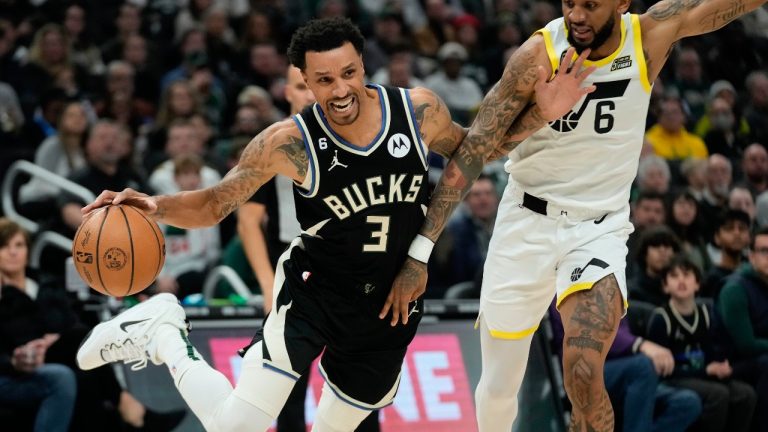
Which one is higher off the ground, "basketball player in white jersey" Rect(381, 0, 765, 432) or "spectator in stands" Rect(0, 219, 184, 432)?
"basketball player in white jersey" Rect(381, 0, 765, 432)

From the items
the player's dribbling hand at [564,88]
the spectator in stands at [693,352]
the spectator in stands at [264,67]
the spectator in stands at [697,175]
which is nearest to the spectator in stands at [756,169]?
the spectator in stands at [697,175]

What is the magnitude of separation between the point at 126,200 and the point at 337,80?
1.08 meters

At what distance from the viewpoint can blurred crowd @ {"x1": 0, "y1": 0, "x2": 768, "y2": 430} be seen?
8.34 meters

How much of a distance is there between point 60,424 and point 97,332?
5.03ft

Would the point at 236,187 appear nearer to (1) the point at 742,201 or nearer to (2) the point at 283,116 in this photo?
(1) the point at 742,201

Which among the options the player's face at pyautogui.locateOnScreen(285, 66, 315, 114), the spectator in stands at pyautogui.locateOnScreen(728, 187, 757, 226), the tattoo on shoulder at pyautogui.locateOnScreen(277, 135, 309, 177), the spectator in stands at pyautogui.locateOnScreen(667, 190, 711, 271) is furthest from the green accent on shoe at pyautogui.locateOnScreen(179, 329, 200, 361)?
the spectator in stands at pyautogui.locateOnScreen(728, 187, 757, 226)

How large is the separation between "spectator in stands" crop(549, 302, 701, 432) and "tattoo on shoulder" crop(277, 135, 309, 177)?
11.2ft

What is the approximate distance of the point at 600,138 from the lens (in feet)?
17.5

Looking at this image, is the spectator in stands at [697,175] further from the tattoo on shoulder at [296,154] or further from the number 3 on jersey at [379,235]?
the tattoo on shoulder at [296,154]

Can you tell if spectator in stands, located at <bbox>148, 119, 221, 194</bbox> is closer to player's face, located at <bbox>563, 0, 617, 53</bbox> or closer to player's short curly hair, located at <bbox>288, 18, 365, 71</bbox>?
player's short curly hair, located at <bbox>288, 18, 365, 71</bbox>

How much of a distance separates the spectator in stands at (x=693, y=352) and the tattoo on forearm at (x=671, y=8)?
294cm

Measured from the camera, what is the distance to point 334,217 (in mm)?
5117

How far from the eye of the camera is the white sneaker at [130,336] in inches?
226

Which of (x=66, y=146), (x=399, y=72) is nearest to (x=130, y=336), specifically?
(x=66, y=146)
